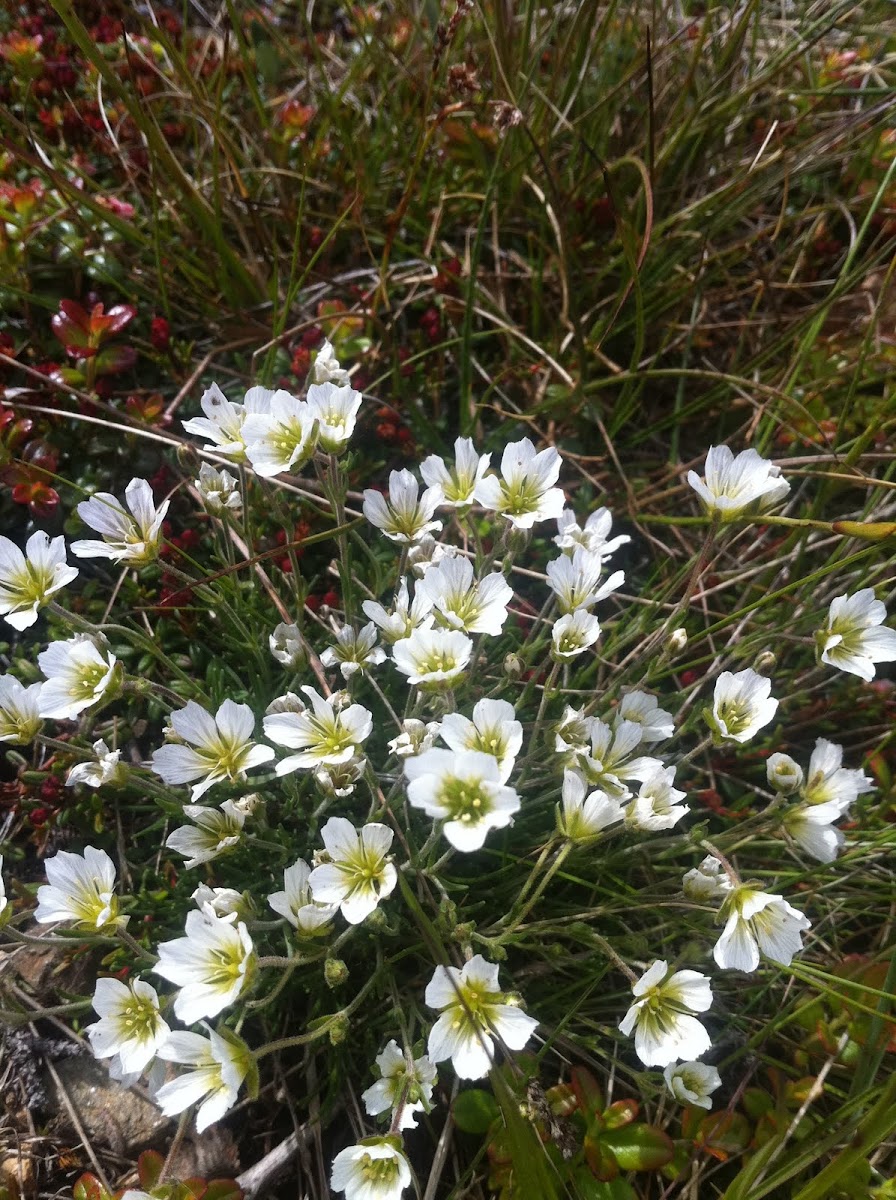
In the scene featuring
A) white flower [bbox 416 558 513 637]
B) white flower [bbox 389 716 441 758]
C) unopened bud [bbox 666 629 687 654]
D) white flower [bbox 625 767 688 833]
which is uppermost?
white flower [bbox 416 558 513 637]

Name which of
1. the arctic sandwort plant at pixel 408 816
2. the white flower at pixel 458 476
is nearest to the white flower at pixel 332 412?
the arctic sandwort plant at pixel 408 816

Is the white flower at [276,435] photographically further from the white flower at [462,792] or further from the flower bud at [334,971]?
the flower bud at [334,971]

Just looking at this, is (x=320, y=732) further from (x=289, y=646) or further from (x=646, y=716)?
(x=646, y=716)

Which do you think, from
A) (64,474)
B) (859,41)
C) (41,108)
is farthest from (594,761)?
(859,41)

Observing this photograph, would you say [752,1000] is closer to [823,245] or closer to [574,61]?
[823,245]

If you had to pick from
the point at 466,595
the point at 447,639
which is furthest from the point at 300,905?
the point at 466,595

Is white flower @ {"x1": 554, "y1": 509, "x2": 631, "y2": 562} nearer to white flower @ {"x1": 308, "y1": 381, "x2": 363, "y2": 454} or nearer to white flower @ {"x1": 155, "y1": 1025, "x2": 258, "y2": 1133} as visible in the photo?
white flower @ {"x1": 308, "y1": 381, "x2": 363, "y2": 454}

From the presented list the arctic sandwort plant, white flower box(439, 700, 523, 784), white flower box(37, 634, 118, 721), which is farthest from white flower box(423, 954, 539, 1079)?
white flower box(37, 634, 118, 721)
